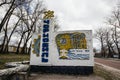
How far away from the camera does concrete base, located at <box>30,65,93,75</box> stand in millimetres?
12375

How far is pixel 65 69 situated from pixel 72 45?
180 centimetres

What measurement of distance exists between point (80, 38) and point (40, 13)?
91.9 feet

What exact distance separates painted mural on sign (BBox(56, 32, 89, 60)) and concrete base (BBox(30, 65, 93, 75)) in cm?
70

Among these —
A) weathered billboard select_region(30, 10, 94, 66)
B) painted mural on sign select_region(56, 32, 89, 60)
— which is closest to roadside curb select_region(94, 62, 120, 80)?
weathered billboard select_region(30, 10, 94, 66)

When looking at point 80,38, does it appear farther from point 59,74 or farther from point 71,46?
point 59,74

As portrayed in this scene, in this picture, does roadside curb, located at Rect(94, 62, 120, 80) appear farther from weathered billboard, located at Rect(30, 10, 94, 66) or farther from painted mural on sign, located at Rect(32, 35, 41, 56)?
painted mural on sign, located at Rect(32, 35, 41, 56)

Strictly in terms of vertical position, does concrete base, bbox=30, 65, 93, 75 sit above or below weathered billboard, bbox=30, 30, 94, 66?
below

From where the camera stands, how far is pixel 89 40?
12711mm

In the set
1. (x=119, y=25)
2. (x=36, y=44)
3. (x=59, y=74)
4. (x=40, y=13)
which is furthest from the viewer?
(x=119, y=25)

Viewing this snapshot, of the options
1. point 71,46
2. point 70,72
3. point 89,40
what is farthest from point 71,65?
point 89,40

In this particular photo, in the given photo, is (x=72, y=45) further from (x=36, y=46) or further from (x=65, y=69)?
(x=36, y=46)

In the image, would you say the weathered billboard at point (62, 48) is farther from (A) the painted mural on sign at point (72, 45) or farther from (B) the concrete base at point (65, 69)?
(B) the concrete base at point (65, 69)

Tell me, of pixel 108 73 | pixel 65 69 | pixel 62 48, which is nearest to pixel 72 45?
pixel 62 48

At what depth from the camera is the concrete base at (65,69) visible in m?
12.4
